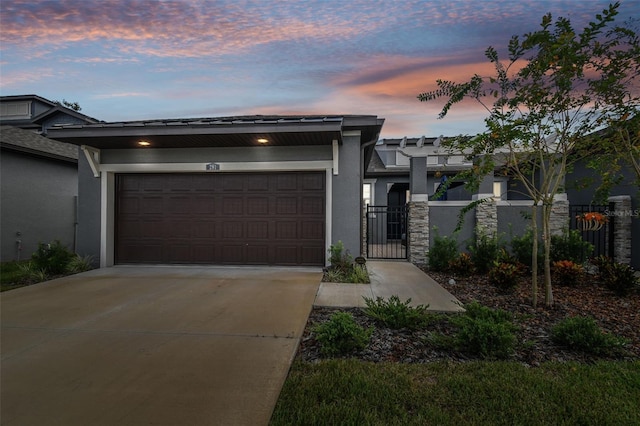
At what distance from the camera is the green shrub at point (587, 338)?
3.22 meters

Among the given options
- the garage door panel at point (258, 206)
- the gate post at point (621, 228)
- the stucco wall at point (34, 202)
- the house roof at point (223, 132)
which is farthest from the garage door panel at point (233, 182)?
the gate post at point (621, 228)

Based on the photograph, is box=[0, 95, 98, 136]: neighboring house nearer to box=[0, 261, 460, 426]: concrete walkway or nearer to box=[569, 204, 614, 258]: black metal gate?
box=[0, 261, 460, 426]: concrete walkway

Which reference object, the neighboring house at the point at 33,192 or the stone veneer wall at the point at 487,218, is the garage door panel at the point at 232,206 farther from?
the neighboring house at the point at 33,192

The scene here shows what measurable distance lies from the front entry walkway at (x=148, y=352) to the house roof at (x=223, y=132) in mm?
3608

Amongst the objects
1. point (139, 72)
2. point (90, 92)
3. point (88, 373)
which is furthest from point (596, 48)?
point (90, 92)

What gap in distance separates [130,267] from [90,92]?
5.26 metres

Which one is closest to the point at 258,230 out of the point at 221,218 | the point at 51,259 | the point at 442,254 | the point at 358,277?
the point at 221,218

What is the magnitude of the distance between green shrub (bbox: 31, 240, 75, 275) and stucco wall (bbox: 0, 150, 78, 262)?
3902mm

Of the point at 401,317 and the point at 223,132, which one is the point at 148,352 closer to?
the point at 401,317

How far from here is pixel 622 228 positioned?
318 inches

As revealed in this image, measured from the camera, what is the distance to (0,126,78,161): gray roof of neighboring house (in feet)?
30.8

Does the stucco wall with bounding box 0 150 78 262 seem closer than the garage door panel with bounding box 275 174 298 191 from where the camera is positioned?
No

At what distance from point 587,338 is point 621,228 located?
290 inches

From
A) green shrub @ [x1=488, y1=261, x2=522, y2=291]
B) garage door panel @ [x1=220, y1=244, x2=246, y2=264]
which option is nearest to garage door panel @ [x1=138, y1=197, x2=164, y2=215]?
garage door panel @ [x1=220, y1=244, x2=246, y2=264]
